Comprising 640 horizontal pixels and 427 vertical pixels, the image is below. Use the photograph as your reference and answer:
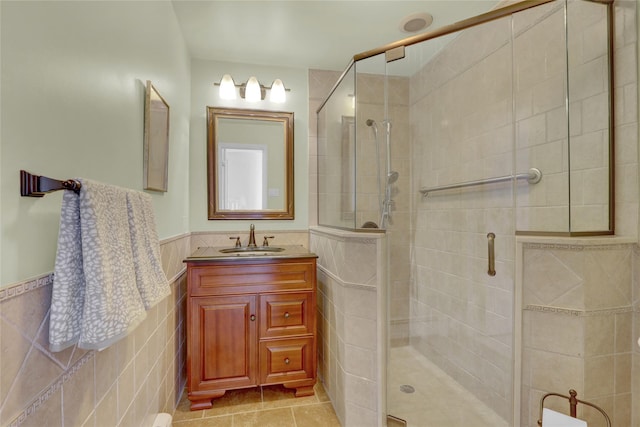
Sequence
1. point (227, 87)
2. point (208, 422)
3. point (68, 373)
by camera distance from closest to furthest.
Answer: point (68, 373)
point (208, 422)
point (227, 87)

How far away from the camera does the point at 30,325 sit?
0.61 metres

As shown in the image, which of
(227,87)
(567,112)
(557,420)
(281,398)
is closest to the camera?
(557,420)

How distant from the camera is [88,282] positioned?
2.13 ft

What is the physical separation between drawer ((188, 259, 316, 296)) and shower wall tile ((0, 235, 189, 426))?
272 millimetres

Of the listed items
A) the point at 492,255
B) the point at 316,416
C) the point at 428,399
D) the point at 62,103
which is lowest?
the point at 316,416

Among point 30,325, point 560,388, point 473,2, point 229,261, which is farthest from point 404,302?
point 473,2

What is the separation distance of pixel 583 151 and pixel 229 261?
190 cm

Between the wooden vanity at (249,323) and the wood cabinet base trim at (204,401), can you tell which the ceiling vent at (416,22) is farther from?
the wood cabinet base trim at (204,401)

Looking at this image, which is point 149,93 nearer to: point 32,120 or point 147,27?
point 147,27

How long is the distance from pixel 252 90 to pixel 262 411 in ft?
7.32

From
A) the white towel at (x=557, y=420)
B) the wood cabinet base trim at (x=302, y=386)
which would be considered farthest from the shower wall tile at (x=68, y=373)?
the white towel at (x=557, y=420)

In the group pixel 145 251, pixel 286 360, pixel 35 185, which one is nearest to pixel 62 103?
pixel 35 185

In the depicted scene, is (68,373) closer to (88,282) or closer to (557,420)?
(88,282)

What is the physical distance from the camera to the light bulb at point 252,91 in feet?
7.34
